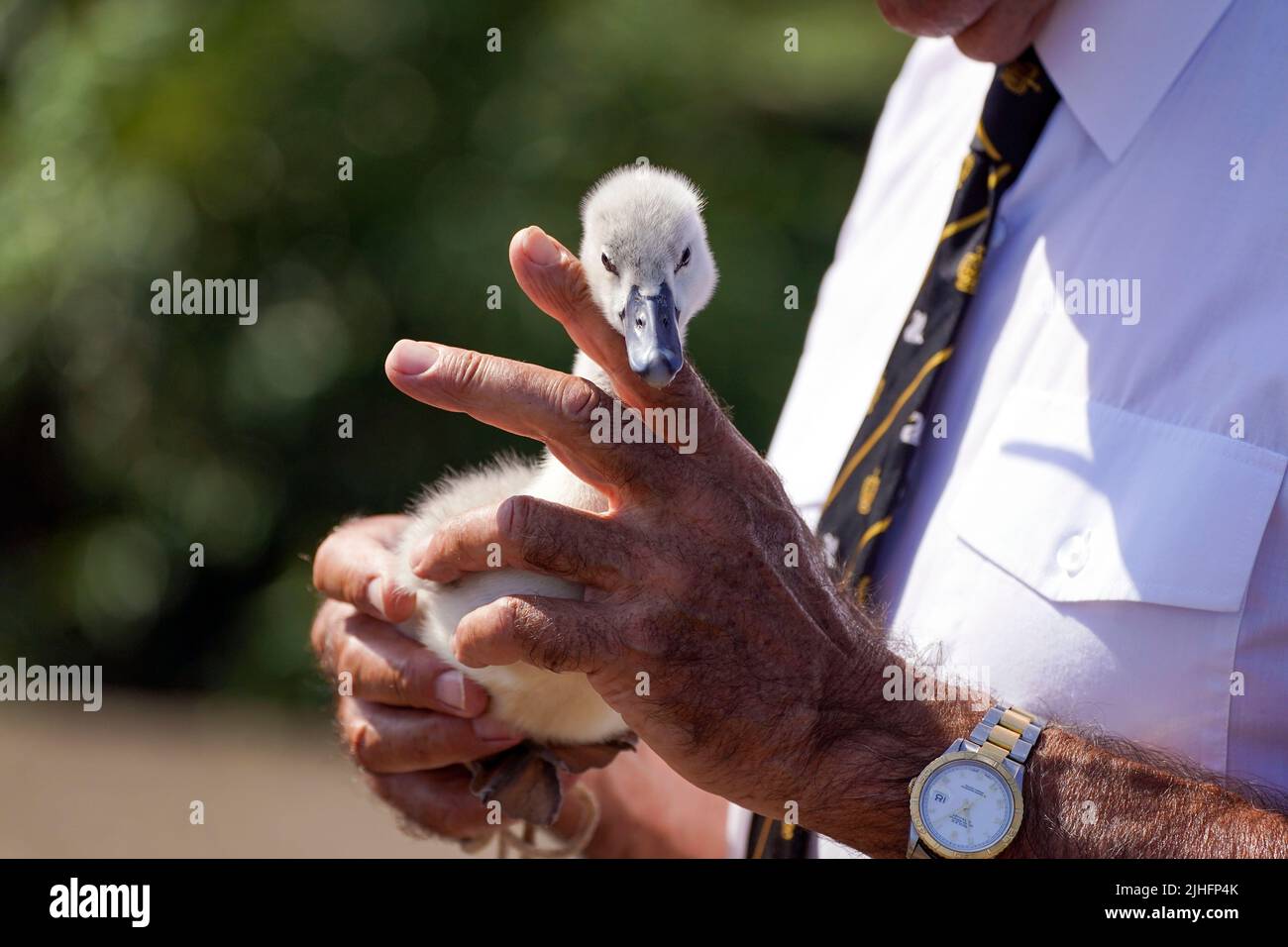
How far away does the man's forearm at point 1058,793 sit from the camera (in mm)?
1636

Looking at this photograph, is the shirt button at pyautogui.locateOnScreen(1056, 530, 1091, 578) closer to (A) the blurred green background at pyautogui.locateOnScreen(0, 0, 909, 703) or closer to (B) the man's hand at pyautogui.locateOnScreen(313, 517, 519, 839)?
(B) the man's hand at pyautogui.locateOnScreen(313, 517, 519, 839)

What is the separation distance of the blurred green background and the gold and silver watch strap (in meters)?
3.89

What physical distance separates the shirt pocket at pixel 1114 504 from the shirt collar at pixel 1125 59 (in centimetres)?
45

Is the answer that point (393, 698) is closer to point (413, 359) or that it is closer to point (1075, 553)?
point (413, 359)

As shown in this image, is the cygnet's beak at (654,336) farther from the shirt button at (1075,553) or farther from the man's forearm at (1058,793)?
the shirt button at (1075,553)

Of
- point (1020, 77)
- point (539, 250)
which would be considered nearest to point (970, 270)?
point (1020, 77)

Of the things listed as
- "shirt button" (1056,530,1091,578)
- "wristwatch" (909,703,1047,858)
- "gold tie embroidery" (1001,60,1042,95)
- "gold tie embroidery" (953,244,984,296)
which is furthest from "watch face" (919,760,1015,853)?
"gold tie embroidery" (1001,60,1042,95)

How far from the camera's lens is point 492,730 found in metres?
2.07

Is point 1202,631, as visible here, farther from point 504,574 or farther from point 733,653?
point 504,574

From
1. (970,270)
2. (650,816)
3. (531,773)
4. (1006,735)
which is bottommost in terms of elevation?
(650,816)

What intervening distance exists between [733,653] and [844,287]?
1140mm

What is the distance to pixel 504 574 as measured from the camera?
1.83 meters

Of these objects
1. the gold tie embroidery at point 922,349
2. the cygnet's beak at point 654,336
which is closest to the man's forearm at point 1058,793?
the gold tie embroidery at point 922,349

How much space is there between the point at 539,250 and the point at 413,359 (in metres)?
0.21
